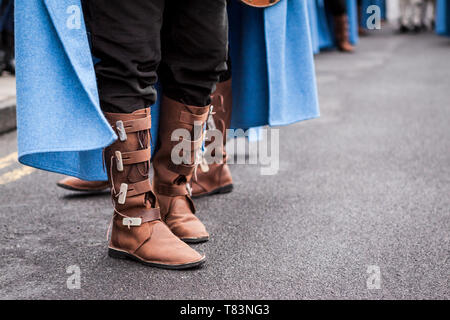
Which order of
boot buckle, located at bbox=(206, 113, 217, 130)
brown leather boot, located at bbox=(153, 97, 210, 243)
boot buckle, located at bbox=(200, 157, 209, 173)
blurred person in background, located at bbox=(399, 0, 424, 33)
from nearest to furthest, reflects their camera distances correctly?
brown leather boot, located at bbox=(153, 97, 210, 243) → boot buckle, located at bbox=(206, 113, 217, 130) → boot buckle, located at bbox=(200, 157, 209, 173) → blurred person in background, located at bbox=(399, 0, 424, 33)

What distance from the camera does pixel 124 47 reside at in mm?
1574

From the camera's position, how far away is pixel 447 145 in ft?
10.5

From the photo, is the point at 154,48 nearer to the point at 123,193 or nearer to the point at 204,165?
the point at 123,193

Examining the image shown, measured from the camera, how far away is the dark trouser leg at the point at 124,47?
1.56 meters

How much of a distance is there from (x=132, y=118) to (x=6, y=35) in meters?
3.55

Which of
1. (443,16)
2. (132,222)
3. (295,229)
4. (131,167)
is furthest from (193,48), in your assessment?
(443,16)

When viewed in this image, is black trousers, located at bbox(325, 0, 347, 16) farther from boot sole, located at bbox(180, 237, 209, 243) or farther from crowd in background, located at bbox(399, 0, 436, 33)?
boot sole, located at bbox(180, 237, 209, 243)

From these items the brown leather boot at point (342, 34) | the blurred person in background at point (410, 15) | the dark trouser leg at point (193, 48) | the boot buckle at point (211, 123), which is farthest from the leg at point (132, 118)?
the blurred person in background at point (410, 15)

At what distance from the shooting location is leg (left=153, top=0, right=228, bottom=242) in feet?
5.72

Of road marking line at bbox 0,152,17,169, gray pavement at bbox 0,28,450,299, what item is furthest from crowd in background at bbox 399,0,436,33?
road marking line at bbox 0,152,17,169

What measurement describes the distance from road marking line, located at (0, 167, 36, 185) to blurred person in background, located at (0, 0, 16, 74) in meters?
2.10

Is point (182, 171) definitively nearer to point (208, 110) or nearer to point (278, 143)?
point (208, 110)
